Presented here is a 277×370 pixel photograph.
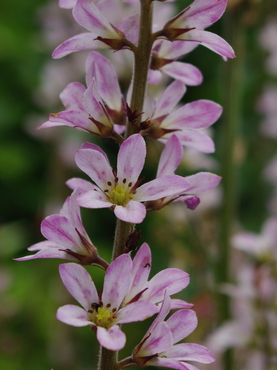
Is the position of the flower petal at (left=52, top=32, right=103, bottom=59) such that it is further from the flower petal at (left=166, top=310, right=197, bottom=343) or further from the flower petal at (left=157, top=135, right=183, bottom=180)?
the flower petal at (left=166, top=310, right=197, bottom=343)

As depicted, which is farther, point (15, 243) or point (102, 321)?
point (15, 243)

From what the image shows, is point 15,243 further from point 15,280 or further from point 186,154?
point 186,154

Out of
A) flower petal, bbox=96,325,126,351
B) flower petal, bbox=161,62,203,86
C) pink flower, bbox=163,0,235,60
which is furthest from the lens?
flower petal, bbox=161,62,203,86

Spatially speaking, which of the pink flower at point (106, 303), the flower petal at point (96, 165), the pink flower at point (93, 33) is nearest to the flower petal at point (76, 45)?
the pink flower at point (93, 33)

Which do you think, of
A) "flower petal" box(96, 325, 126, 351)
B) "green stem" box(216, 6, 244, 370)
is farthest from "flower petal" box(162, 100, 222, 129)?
"green stem" box(216, 6, 244, 370)

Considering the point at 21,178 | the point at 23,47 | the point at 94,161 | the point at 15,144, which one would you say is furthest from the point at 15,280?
the point at 94,161

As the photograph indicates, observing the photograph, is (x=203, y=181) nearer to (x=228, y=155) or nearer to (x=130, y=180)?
(x=130, y=180)

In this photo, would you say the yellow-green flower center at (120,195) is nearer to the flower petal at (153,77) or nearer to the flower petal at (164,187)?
the flower petal at (164,187)
